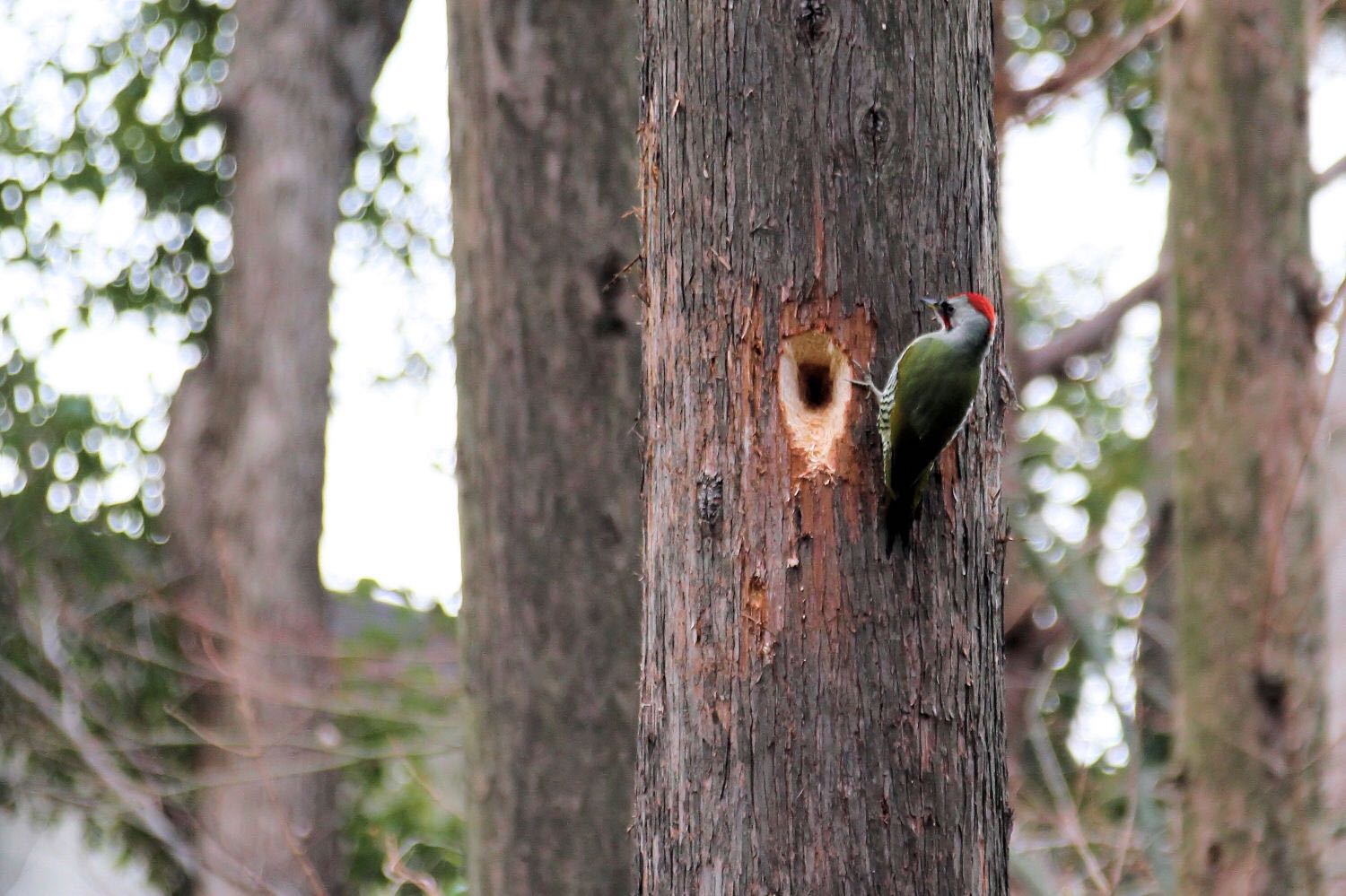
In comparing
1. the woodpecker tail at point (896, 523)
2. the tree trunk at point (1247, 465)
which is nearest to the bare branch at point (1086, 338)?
the tree trunk at point (1247, 465)

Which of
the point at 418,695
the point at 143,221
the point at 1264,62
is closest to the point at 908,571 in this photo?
the point at 1264,62

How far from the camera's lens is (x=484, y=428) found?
14.1 feet

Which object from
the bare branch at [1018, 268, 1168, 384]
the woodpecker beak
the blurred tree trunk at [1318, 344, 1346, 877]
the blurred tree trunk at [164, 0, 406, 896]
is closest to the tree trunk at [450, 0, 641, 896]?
the woodpecker beak

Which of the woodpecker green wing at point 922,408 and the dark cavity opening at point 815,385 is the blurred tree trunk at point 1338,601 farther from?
the dark cavity opening at point 815,385

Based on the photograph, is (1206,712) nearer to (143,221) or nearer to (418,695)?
(418,695)

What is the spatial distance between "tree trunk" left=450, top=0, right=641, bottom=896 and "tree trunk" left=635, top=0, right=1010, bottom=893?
168 centimetres

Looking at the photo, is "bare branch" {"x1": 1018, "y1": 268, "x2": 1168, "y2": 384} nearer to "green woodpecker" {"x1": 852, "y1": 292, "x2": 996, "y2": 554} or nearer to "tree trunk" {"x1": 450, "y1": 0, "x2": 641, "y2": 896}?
"tree trunk" {"x1": 450, "y1": 0, "x2": 641, "y2": 896}

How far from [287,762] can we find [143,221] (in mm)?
3708

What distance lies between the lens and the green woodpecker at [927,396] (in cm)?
238

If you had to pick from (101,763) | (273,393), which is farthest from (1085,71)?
(273,393)

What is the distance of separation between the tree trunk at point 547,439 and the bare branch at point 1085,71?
1.99 m

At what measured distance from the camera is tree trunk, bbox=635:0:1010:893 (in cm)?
228

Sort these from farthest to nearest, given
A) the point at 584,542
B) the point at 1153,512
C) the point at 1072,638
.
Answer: the point at 1072,638 → the point at 1153,512 → the point at 584,542

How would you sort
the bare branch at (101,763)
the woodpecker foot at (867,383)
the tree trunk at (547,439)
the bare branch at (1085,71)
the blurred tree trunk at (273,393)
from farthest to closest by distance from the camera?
the blurred tree trunk at (273,393) → the bare branch at (1085,71) → the bare branch at (101,763) → the tree trunk at (547,439) → the woodpecker foot at (867,383)
